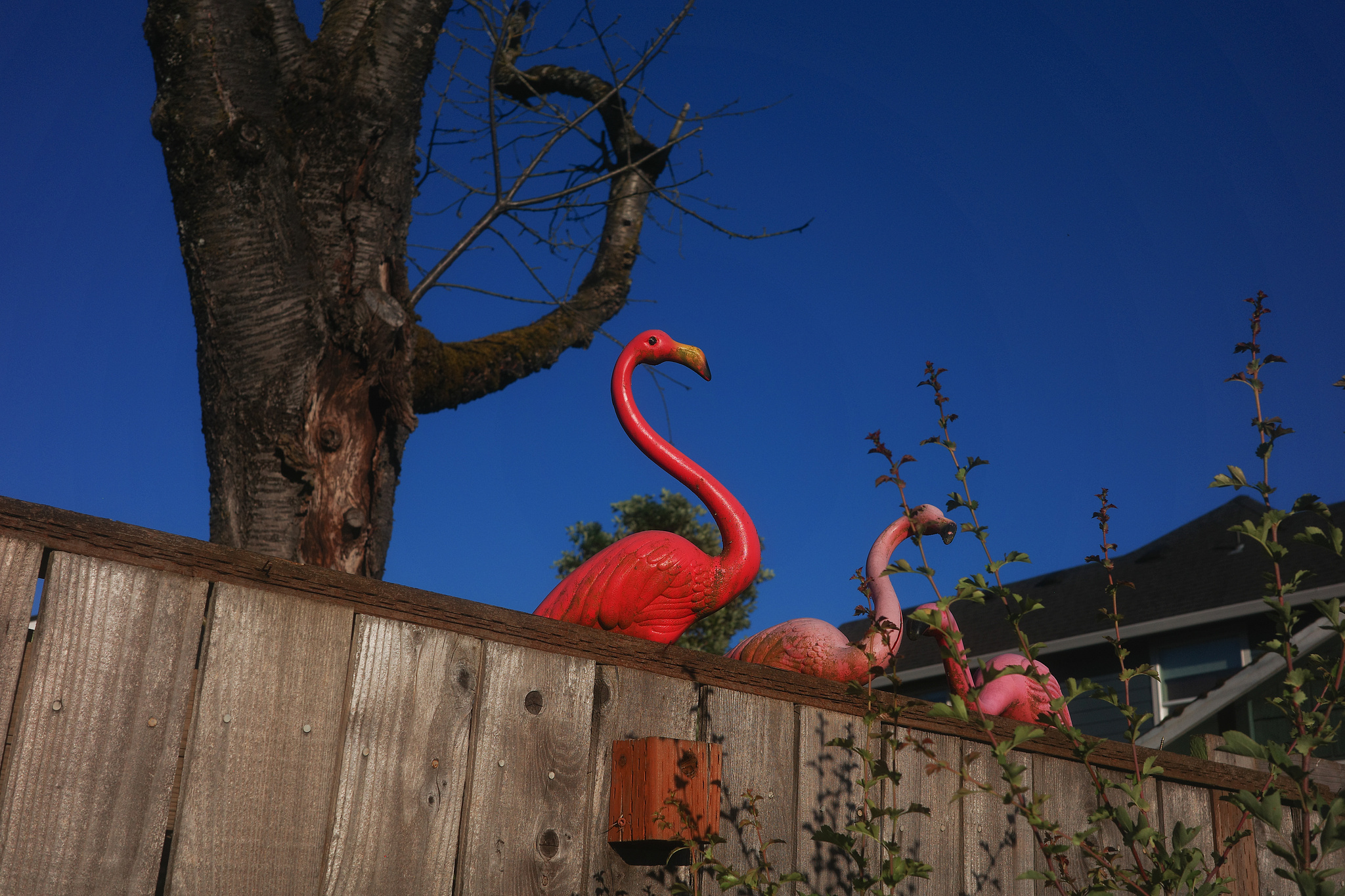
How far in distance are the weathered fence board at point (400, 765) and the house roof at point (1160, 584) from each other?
9.56 metres

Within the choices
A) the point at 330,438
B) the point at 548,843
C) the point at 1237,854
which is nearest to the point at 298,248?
the point at 330,438

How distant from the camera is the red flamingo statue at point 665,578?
2686 millimetres

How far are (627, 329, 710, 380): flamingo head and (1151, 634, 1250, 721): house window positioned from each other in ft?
29.9

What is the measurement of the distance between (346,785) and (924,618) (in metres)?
0.97

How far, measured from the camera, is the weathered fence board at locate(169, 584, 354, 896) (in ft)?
4.41

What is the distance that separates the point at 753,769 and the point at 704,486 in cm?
115

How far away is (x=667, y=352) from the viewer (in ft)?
10.7

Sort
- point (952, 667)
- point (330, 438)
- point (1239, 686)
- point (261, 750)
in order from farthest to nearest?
point (1239, 686), point (330, 438), point (952, 667), point (261, 750)

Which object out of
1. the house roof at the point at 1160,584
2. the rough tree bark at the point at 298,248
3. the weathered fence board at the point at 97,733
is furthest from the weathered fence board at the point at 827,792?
the house roof at the point at 1160,584

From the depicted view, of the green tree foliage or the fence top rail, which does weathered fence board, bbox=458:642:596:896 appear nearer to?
the fence top rail

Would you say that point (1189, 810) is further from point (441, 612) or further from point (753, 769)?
point (441, 612)

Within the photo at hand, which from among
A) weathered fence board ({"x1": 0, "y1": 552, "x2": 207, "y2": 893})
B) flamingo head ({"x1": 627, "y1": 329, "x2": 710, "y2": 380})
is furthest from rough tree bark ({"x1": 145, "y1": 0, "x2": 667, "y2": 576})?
weathered fence board ({"x1": 0, "y1": 552, "x2": 207, "y2": 893})

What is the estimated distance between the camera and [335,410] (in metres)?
3.59

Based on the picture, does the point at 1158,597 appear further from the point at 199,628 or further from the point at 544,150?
the point at 199,628
